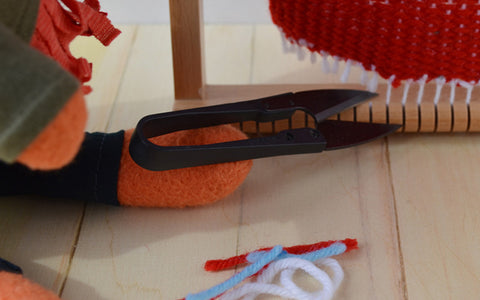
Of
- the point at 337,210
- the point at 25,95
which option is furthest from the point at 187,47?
the point at 25,95

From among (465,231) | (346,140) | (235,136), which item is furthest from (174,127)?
(465,231)

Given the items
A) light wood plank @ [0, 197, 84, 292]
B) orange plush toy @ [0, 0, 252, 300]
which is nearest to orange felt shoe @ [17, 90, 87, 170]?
orange plush toy @ [0, 0, 252, 300]

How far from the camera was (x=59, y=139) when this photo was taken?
41 cm

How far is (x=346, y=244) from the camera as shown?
2.07ft

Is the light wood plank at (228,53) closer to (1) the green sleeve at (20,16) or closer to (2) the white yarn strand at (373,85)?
(2) the white yarn strand at (373,85)

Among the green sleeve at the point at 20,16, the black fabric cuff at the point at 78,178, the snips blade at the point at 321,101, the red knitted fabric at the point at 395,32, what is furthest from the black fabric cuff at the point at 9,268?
the red knitted fabric at the point at 395,32

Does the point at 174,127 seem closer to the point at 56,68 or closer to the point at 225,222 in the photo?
the point at 225,222

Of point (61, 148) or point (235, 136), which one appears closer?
point (61, 148)

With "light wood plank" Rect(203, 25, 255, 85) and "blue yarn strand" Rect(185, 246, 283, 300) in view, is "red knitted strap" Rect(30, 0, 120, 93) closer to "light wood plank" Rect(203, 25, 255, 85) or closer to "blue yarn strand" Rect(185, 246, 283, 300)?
"blue yarn strand" Rect(185, 246, 283, 300)

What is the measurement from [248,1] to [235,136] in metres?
0.45

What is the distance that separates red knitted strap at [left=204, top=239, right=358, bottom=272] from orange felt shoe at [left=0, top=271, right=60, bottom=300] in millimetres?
158

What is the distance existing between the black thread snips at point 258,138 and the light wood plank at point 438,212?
0.06 meters

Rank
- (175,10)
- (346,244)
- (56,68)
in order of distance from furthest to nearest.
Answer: (175,10)
(346,244)
(56,68)

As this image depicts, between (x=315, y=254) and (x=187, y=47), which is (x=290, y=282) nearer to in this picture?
(x=315, y=254)
